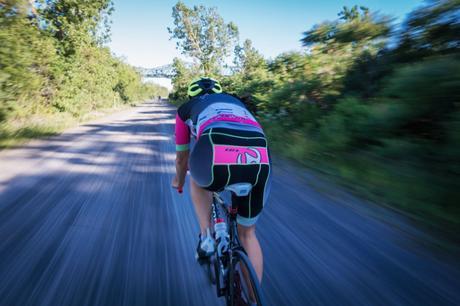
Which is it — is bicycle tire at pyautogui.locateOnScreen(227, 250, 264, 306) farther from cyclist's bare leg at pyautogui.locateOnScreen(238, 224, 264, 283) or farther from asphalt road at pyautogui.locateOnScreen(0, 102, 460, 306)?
asphalt road at pyautogui.locateOnScreen(0, 102, 460, 306)

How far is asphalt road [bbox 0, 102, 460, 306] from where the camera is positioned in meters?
2.53

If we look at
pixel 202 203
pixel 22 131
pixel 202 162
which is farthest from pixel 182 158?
pixel 22 131

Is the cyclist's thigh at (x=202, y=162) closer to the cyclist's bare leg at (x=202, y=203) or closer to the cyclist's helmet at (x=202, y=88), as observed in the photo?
the cyclist's bare leg at (x=202, y=203)

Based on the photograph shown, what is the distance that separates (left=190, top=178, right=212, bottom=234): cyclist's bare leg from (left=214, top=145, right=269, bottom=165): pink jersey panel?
0.56 metres

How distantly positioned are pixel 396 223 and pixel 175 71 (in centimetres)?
3974

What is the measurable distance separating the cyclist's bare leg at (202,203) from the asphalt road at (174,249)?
67cm

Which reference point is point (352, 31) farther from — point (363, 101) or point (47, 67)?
point (47, 67)

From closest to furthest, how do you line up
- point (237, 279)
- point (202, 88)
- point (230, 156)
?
point (230, 156) → point (237, 279) → point (202, 88)

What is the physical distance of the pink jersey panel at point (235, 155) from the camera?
6.15 ft

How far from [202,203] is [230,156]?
0.65 metres

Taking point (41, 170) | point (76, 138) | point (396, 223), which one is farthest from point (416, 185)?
point (76, 138)

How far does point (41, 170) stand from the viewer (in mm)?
6406

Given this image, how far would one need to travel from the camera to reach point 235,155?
1.89 metres

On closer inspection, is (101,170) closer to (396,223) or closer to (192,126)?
(192,126)
